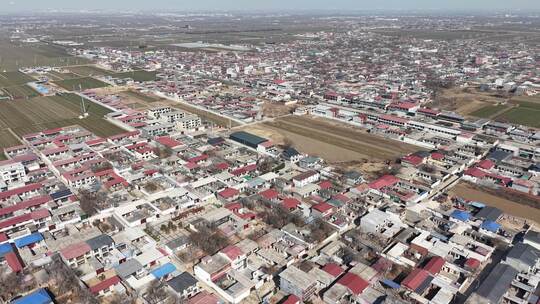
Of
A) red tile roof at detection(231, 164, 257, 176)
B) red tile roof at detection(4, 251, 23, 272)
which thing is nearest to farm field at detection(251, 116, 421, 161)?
red tile roof at detection(231, 164, 257, 176)

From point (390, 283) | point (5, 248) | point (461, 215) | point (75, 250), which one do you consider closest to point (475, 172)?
point (461, 215)

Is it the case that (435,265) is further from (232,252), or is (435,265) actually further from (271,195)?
(271,195)

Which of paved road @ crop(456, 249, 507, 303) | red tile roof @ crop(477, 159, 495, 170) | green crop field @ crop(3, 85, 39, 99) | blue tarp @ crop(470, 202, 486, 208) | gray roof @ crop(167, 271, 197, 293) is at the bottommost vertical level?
paved road @ crop(456, 249, 507, 303)

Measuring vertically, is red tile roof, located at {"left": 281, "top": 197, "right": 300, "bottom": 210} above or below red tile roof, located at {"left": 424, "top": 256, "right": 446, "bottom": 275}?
above

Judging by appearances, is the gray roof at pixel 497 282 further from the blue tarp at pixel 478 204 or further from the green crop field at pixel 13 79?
the green crop field at pixel 13 79

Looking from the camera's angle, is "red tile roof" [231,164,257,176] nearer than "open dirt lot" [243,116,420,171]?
Yes

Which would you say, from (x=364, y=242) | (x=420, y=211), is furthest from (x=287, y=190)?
(x=420, y=211)

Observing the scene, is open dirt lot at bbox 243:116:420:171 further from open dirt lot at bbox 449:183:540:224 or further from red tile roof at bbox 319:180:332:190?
open dirt lot at bbox 449:183:540:224
